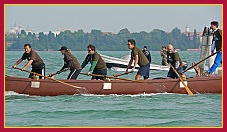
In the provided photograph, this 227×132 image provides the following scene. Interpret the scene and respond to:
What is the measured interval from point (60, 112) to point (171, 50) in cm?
426

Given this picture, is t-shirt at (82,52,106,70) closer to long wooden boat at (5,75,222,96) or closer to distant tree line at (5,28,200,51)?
long wooden boat at (5,75,222,96)

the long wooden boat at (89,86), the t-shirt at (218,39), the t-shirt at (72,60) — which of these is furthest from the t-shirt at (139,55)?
the t-shirt at (218,39)

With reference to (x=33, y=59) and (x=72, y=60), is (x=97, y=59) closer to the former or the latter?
(x=72, y=60)

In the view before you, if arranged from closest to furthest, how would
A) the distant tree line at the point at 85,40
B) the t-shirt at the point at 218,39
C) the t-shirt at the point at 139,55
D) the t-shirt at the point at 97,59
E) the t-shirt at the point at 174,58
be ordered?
the t-shirt at the point at 139,55 → the t-shirt at the point at 97,59 → the t-shirt at the point at 174,58 → the t-shirt at the point at 218,39 → the distant tree line at the point at 85,40

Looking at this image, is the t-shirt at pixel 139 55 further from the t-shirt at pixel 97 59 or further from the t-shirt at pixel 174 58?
the t-shirt at pixel 97 59

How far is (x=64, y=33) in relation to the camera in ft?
393

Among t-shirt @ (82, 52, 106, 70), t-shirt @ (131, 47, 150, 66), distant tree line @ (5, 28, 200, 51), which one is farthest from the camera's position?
distant tree line @ (5, 28, 200, 51)

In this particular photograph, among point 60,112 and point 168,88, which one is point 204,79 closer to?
point 168,88

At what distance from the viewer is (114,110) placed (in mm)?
14781

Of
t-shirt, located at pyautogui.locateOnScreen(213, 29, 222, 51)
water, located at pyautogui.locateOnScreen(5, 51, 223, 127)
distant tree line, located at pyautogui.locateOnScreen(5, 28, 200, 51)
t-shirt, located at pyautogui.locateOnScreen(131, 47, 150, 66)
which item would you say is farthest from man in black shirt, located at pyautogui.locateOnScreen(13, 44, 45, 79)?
distant tree line, located at pyautogui.locateOnScreen(5, 28, 200, 51)

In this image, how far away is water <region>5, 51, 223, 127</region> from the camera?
13.2 m

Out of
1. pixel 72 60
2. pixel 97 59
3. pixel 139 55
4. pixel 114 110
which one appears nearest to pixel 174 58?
pixel 139 55

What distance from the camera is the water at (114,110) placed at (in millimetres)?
13227

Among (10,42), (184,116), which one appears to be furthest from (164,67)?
(10,42)
